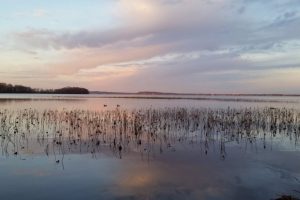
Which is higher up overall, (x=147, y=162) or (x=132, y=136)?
(x=132, y=136)

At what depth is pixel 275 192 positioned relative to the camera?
7617mm

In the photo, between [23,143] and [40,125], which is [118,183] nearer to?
[23,143]

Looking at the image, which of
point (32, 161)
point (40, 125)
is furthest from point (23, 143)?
point (40, 125)

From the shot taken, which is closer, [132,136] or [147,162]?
[147,162]

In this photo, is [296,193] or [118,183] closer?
[296,193]

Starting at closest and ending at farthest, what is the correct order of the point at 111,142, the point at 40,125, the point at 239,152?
the point at 239,152, the point at 111,142, the point at 40,125

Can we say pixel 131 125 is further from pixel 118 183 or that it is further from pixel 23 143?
pixel 118 183

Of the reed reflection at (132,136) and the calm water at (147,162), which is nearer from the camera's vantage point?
the calm water at (147,162)

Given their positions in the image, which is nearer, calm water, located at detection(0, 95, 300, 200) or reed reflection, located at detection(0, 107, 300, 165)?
calm water, located at detection(0, 95, 300, 200)

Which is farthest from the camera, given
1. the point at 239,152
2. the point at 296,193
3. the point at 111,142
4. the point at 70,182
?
the point at 111,142

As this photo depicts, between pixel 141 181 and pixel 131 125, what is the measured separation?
9.40 meters

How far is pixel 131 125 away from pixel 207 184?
9.70m

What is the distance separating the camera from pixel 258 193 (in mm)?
7543

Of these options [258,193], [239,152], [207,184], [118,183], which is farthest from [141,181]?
[239,152]
